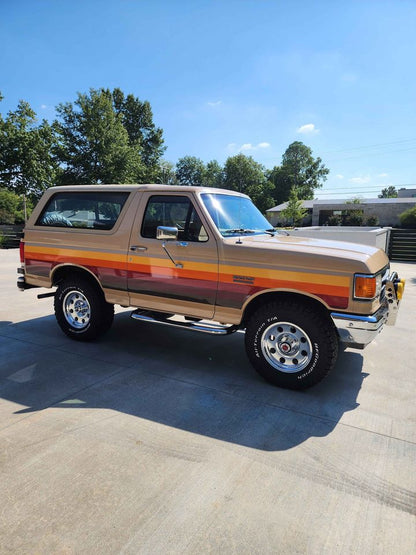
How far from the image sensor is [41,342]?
5137 mm

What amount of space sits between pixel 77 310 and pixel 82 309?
0.10 metres

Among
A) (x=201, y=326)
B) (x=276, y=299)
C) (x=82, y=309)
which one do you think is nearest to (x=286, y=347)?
(x=276, y=299)

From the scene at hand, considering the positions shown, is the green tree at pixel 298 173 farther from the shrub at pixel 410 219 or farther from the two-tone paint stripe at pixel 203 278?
the two-tone paint stripe at pixel 203 278

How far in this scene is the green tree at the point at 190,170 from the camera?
3937 inches

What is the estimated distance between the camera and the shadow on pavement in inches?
125

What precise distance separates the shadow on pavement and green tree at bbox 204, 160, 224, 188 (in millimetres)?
88450

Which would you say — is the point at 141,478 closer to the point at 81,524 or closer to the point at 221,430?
the point at 81,524

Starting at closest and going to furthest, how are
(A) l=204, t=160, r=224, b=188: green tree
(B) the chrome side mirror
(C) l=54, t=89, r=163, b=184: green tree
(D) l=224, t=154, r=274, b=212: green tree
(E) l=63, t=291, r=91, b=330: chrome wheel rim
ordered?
(B) the chrome side mirror → (E) l=63, t=291, r=91, b=330: chrome wheel rim → (C) l=54, t=89, r=163, b=184: green tree → (D) l=224, t=154, r=274, b=212: green tree → (A) l=204, t=160, r=224, b=188: green tree

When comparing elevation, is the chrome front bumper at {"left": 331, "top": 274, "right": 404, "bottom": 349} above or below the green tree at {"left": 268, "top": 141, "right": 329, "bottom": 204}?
below

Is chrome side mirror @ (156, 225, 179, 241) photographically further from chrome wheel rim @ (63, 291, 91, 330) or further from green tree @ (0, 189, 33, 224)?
green tree @ (0, 189, 33, 224)

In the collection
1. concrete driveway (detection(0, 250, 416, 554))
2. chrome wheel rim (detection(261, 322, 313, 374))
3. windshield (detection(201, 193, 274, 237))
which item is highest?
windshield (detection(201, 193, 274, 237))

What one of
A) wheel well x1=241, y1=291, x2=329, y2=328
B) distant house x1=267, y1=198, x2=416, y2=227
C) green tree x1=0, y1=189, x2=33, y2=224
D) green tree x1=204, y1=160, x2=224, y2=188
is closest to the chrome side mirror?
wheel well x1=241, y1=291, x2=329, y2=328

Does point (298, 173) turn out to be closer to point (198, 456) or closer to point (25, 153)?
point (25, 153)

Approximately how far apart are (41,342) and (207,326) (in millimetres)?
2522
